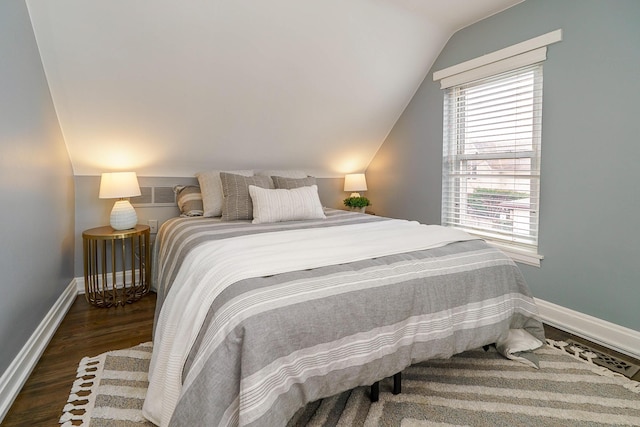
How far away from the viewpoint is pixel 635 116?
1966 mm

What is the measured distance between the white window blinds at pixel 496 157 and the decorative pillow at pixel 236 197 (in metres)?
1.87

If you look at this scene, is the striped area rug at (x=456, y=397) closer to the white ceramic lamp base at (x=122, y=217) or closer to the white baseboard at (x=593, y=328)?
the white baseboard at (x=593, y=328)

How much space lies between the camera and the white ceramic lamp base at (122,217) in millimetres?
2678

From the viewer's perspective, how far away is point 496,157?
9.12 feet

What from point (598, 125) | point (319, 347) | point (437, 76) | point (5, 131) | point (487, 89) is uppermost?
point (437, 76)

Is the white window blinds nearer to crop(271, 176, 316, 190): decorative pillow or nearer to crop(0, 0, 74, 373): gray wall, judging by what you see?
crop(271, 176, 316, 190): decorative pillow

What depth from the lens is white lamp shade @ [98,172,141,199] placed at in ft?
8.66

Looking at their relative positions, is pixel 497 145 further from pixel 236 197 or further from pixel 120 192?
pixel 120 192

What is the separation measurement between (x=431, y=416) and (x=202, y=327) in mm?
1036

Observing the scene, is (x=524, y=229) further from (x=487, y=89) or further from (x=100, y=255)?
(x=100, y=255)

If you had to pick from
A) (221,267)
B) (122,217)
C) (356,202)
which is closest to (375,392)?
(221,267)

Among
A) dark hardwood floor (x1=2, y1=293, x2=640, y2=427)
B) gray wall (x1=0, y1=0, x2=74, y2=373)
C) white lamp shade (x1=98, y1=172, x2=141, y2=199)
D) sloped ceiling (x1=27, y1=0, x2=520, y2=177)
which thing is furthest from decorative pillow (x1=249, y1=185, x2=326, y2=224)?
gray wall (x1=0, y1=0, x2=74, y2=373)

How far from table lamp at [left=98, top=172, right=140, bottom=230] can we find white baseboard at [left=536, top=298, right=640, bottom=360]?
323 centimetres

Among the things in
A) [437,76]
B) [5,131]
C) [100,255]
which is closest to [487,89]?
[437,76]
